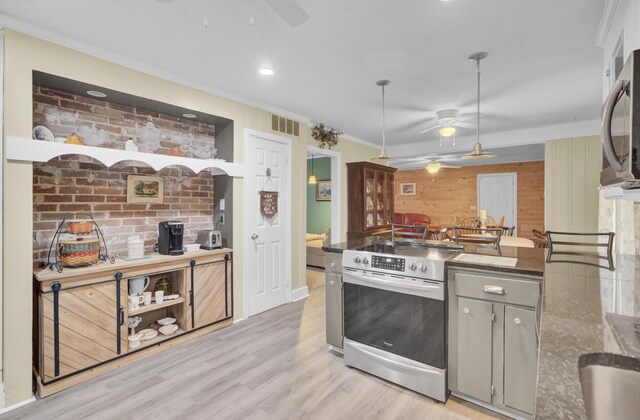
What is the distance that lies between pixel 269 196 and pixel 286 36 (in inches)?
74.5

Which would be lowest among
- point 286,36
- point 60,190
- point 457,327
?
point 457,327

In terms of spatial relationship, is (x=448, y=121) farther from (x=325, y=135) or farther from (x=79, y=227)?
(x=79, y=227)

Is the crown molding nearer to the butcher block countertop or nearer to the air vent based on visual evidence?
the air vent

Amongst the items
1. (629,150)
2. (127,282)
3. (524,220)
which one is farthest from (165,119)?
(524,220)

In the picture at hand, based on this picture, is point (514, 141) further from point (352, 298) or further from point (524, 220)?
point (352, 298)

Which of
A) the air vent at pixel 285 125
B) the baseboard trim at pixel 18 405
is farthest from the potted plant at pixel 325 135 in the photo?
the baseboard trim at pixel 18 405

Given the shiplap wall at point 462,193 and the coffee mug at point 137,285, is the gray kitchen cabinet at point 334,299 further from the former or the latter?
the shiplap wall at point 462,193

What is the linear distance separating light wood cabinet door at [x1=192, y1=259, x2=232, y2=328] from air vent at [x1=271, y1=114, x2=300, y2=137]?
171 centimetres

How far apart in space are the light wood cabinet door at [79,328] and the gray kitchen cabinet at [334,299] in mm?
1637

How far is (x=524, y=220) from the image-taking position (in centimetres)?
754

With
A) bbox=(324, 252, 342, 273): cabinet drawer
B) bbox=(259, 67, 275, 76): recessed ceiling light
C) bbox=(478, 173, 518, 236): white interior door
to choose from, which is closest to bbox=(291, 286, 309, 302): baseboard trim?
bbox=(324, 252, 342, 273): cabinet drawer

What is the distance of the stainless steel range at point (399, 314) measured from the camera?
2029 millimetres

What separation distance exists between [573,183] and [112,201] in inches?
225

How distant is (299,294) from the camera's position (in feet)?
13.7
